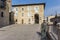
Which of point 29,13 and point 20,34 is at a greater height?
point 29,13

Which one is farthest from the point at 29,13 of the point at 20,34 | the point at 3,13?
the point at 20,34

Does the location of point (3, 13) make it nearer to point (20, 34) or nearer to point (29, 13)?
point (29, 13)

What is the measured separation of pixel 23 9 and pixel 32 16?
505 centimetres

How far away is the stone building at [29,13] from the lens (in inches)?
2731

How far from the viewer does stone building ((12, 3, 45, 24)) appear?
6938 centimetres

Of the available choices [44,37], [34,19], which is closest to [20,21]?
[34,19]

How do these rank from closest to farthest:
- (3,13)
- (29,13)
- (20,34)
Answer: (20,34) < (3,13) < (29,13)

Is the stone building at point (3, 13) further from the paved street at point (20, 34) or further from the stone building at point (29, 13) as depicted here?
the paved street at point (20, 34)

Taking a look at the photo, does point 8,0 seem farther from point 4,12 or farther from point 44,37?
point 44,37

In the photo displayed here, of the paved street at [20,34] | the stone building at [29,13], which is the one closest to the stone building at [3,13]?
the stone building at [29,13]

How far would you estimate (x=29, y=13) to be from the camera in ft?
237

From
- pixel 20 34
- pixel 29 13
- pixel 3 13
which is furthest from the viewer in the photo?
pixel 29 13

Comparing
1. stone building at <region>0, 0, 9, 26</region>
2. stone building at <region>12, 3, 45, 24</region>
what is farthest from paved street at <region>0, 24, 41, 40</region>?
stone building at <region>12, 3, 45, 24</region>

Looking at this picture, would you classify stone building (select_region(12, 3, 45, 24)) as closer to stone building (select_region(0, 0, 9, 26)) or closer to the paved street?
stone building (select_region(0, 0, 9, 26))
